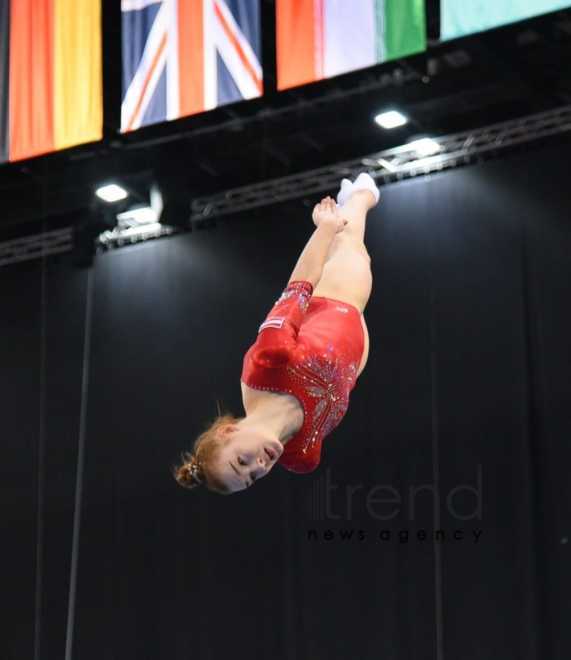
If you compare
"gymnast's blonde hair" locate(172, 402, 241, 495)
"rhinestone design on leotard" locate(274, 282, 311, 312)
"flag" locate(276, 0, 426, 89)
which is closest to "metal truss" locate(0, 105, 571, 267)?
"flag" locate(276, 0, 426, 89)

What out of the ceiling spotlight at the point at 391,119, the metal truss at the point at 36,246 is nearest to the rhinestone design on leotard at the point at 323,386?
the ceiling spotlight at the point at 391,119

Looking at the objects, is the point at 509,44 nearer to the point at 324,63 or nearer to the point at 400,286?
the point at 324,63

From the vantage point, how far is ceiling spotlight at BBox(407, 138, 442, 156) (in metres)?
6.04

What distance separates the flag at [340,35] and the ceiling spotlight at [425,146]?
2.55 ft

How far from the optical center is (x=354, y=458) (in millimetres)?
6043

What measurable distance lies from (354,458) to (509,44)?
2.17 m

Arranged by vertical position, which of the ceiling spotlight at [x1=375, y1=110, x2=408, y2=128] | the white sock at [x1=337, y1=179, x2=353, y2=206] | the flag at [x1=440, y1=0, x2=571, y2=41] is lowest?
the white sock at [x1=337, y1=179, x2=353, y2=206]

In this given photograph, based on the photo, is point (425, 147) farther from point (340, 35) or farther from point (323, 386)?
point (323, 386)

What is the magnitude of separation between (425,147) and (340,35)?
0.91 meters

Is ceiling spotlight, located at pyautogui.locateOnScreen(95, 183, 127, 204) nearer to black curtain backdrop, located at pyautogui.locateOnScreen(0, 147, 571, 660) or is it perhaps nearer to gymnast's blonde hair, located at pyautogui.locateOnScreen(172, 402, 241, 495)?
black curtain backdrop, located at pyautogui.locateOnScreen(0, 147, 571, 660)

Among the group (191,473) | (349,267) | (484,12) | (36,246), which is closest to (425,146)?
(484,12)

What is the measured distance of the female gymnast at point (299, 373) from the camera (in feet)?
10.8

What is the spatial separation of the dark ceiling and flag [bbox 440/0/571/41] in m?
0.04

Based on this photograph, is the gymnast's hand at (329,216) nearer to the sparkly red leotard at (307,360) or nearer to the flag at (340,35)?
the sparkly red leotard at (307,360)
